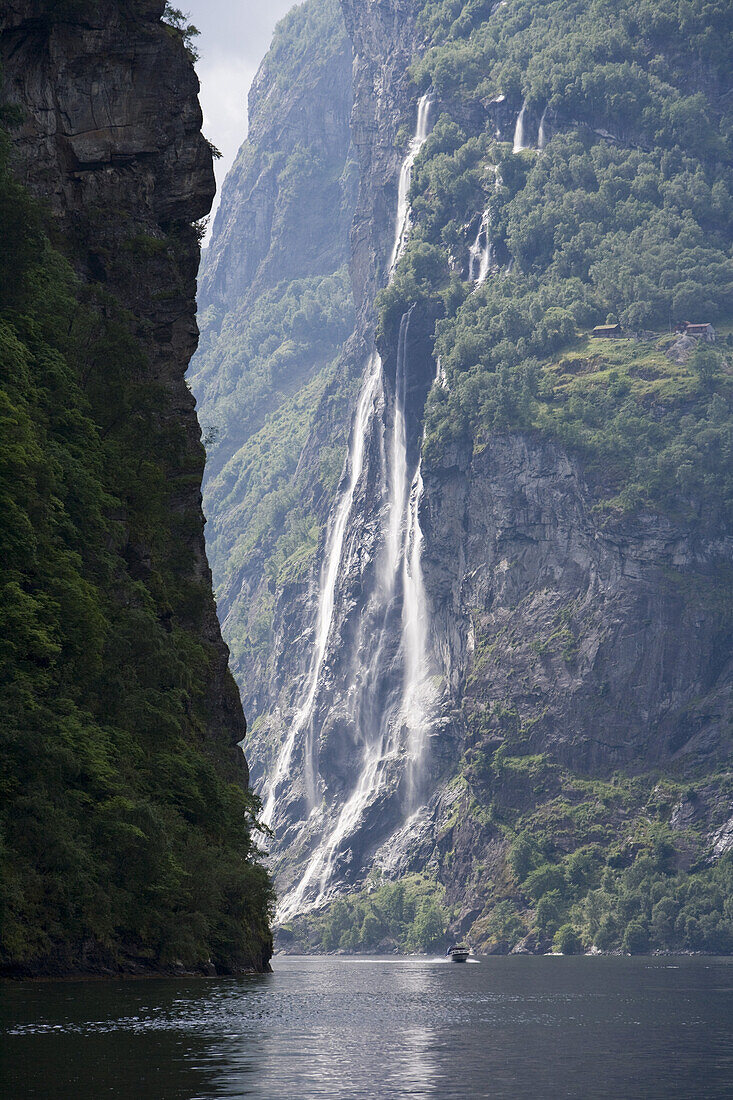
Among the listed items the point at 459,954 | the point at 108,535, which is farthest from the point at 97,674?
the point at 459,954

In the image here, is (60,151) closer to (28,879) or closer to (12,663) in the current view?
(12,663)

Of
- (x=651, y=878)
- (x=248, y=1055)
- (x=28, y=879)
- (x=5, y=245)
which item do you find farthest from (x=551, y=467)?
(x=248, y=1055)

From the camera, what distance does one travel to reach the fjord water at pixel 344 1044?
98.0 feet

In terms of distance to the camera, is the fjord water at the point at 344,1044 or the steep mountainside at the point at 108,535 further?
the steep mountainside at the point at 108,535

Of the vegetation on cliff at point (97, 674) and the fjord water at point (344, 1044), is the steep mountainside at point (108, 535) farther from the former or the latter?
the fjord water at point (344, 1044)

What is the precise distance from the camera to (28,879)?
1976 inches

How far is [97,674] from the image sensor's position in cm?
5962

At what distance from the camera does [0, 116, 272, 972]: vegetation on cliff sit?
168 feet

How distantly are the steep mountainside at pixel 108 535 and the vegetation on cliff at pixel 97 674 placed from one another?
4.4 inches

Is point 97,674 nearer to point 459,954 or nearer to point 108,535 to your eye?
point 108,535

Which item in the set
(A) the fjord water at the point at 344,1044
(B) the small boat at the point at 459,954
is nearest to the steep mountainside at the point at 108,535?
(A) the fjord water at the point at 344,1044

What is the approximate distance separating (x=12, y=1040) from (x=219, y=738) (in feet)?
159

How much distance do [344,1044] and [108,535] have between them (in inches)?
1272

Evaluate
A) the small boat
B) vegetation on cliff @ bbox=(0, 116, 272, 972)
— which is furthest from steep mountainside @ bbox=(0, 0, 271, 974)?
the small boat
